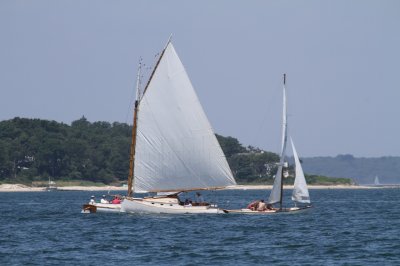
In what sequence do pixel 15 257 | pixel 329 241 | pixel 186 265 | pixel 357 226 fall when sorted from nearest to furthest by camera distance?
pixel 186 265, pixel 15 257, pixel 329 241, pixel 357 226

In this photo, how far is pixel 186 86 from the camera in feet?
266

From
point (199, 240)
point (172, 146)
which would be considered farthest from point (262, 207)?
point (199, 240)

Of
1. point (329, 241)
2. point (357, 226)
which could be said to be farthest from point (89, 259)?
point (357, 226)

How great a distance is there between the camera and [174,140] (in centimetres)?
8125

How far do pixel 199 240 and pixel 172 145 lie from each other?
64.6 ft

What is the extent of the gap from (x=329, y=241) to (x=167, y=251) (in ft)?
36.1

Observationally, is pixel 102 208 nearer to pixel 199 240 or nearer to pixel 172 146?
pixel 172 146

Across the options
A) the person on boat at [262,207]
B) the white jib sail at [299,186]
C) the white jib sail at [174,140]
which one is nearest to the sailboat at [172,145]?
the white jib sail at [174,140]

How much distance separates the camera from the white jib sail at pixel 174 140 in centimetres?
8081

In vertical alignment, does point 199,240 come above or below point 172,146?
below

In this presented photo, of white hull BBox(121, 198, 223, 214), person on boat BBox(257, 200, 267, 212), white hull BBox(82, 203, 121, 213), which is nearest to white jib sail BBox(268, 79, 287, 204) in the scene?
person on boat BBox(257, 200, 267, 212)

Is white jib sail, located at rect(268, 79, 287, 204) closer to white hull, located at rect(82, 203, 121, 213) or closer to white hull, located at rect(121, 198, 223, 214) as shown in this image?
white hull, located at rect(121, 198, 223, 214)

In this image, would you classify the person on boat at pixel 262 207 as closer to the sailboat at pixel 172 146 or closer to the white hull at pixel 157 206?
the sailboat at pixel 172 146

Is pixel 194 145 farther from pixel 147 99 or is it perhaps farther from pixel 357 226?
pixel 357 226
